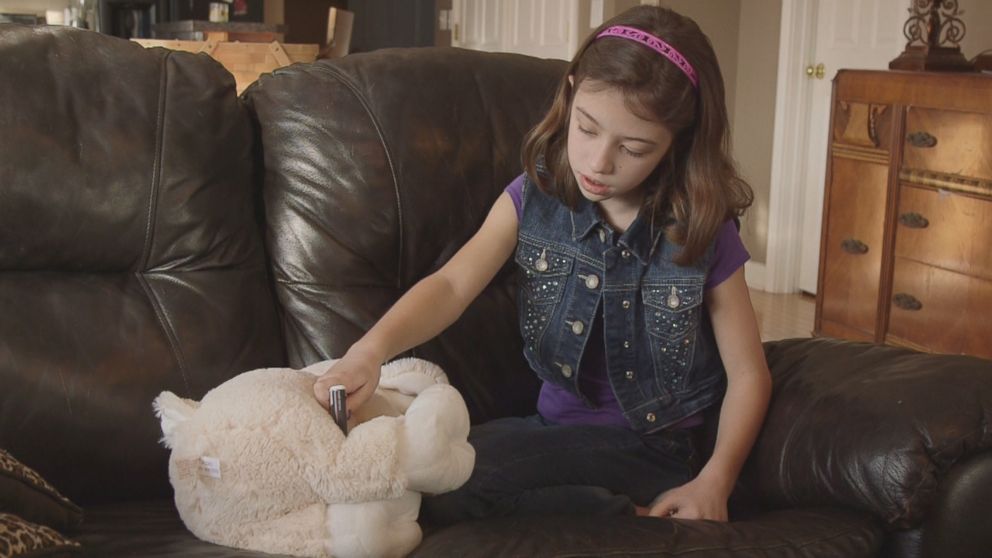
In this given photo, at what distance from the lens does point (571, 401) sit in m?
1.87

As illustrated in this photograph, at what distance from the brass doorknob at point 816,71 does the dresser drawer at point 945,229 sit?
136 centimetres

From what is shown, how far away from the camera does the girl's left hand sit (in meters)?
1.66

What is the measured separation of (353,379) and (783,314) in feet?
12.0

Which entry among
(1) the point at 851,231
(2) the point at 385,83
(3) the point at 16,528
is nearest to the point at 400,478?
(3) the point at 16,528

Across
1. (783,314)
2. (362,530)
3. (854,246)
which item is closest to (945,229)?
(854,246)

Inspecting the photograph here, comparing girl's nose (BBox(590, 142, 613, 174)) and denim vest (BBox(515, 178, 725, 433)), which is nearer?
girl's nose (BBox(590, 142, 613, 174))

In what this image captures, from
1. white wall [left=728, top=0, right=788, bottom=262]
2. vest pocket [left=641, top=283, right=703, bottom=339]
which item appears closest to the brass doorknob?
white wall [left=728, top=0, right=788, bottom=262]

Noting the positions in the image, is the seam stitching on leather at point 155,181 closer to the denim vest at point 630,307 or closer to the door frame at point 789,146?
the denim vest at point 630,307

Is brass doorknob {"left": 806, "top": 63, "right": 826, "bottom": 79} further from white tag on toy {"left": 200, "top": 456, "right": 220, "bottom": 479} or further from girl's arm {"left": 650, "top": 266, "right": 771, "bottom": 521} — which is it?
white tag on toy {"left": 200, "top": 456, "right": 220, "bottom": 479}

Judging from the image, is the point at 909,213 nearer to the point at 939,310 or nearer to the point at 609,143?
the point at 939,310

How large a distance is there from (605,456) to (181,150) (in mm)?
798

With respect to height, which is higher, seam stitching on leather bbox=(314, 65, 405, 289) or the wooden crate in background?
the wooden crate in background

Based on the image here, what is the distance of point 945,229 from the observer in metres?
3.60

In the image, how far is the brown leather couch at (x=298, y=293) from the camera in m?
1.53
